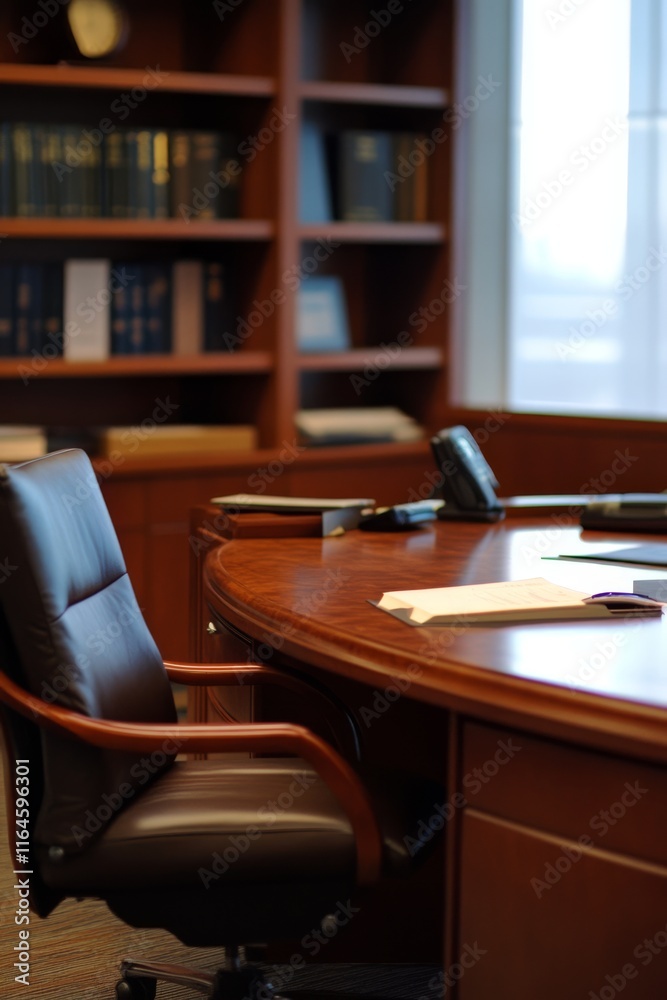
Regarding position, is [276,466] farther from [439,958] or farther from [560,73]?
[439,958]

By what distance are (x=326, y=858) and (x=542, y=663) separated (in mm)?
431

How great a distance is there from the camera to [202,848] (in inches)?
67.0

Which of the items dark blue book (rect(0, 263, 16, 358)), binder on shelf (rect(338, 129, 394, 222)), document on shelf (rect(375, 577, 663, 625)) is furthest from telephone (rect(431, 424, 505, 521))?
binder on shelf (rect(338, 129, 394, 222))

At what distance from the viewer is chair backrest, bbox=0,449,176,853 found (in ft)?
5.56

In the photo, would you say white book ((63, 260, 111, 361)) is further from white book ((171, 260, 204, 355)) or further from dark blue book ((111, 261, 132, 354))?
white book ((171, 260, 204, 355))

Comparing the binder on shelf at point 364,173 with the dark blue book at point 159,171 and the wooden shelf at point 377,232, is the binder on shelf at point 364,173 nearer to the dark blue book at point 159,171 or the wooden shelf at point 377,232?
the wooden shelf at point 377,232

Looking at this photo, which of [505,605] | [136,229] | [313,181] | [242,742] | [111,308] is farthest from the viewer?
[313,181]

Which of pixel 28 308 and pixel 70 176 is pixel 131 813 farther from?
pixel 70 176

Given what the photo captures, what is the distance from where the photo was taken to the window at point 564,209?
4070 mm

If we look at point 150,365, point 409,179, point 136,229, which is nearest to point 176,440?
point 150,365

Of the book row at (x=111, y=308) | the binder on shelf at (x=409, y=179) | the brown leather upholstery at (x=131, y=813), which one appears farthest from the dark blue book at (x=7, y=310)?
the brown leather upholstery at (x=131, y=813)

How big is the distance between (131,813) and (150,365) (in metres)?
2.53

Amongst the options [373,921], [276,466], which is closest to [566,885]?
[373,921]

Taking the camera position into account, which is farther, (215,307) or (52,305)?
(215,307)
